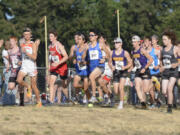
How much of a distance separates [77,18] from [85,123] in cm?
6053

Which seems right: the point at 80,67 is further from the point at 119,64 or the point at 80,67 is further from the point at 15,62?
the point at 15,62

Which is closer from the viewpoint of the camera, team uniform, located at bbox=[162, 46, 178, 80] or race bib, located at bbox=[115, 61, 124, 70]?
team uniform, located at bbox=[162, 46, 178, 80]

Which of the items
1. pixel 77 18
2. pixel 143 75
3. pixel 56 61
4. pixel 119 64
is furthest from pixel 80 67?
pixel 77 18

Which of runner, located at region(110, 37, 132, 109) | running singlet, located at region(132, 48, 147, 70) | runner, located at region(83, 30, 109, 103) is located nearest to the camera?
runner, located at region(110, 37, 132, 109)

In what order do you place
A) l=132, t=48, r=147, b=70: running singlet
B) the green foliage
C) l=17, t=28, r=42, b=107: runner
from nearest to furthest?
l=17, t=28, r=42, b=107: runner, l=132, t=48, r=147, b=70: running singlet, the green foliage

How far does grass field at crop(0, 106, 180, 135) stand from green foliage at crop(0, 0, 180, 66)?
154 ft

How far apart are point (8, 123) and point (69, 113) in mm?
2368

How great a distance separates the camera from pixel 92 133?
10234mm

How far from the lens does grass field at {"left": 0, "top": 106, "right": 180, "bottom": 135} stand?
34.3ft

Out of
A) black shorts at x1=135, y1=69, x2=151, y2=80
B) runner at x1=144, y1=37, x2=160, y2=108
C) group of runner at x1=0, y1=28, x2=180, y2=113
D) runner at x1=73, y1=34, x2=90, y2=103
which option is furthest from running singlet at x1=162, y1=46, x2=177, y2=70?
runner at x1=144, y1=37, x2=160, y2=108

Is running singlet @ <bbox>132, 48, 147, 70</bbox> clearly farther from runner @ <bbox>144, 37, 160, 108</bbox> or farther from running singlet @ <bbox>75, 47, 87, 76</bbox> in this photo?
running singlet @ <bbox>75, 47, 87, 76</bbox>

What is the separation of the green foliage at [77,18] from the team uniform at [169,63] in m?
44.8

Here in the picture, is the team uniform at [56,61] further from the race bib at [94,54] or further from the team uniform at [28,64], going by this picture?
the race bib at [94,54]

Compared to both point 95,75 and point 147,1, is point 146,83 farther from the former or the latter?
point 147,1
